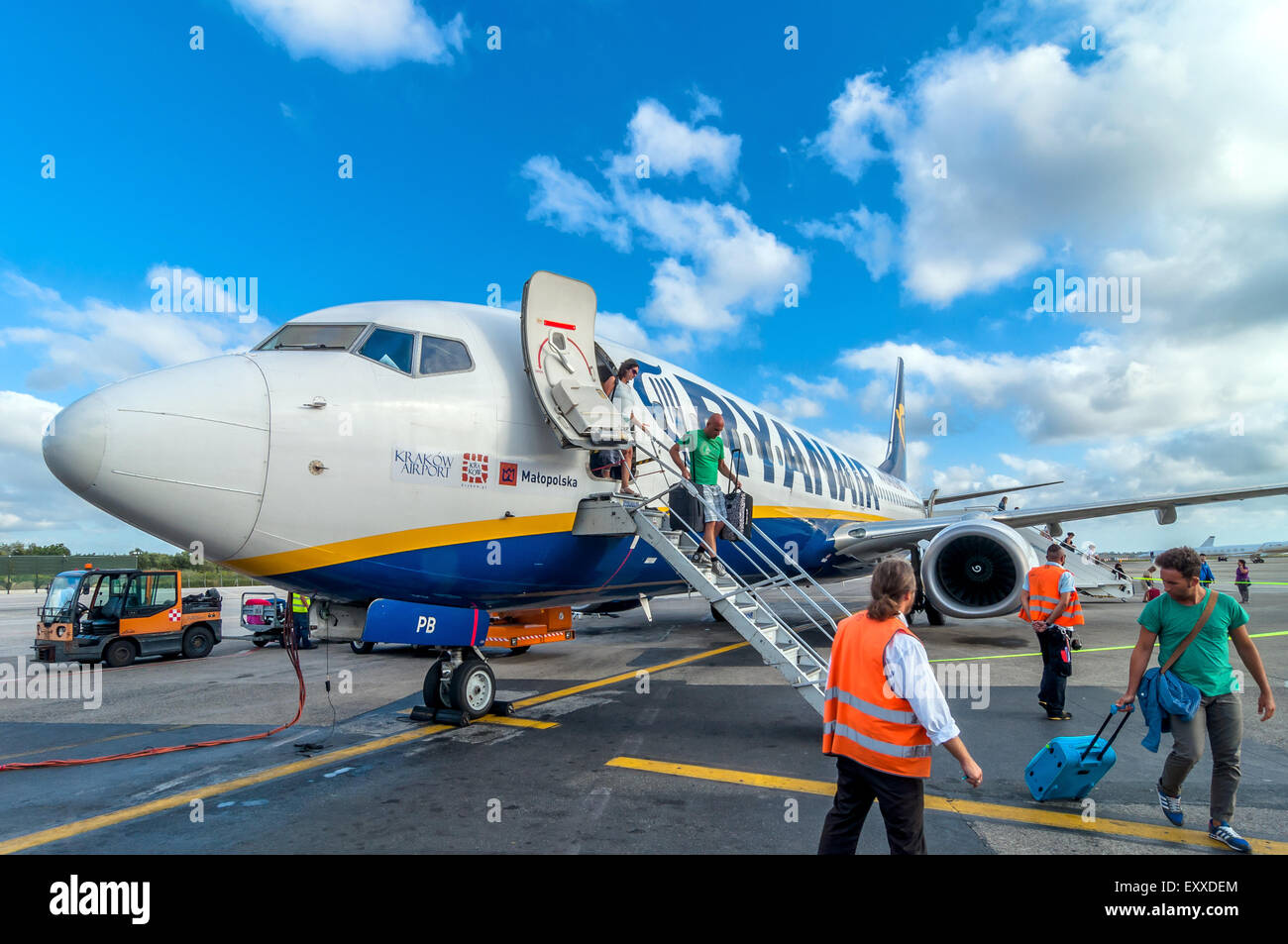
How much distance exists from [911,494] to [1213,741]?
2346 centimetres

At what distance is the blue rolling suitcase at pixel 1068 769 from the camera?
15.7 ft

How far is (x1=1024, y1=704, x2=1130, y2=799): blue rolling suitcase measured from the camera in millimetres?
4773

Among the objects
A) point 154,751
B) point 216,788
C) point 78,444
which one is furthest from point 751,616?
point 154,751

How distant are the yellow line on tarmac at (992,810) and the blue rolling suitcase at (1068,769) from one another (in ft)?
0.58

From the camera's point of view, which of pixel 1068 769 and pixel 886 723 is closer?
pixel 886 723

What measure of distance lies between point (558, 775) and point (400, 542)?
2.32 metres

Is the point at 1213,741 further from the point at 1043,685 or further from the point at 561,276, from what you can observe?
the point at 561,276

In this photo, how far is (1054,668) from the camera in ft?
23.6

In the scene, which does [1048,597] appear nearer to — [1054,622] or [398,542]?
→ [1054,622]

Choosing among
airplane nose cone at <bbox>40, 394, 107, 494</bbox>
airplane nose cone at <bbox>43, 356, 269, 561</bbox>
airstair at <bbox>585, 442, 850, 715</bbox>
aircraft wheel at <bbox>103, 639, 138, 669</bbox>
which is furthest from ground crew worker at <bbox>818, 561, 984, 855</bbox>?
aircraft wheel at <bbox>103, 639, 138, 669</bbox>
